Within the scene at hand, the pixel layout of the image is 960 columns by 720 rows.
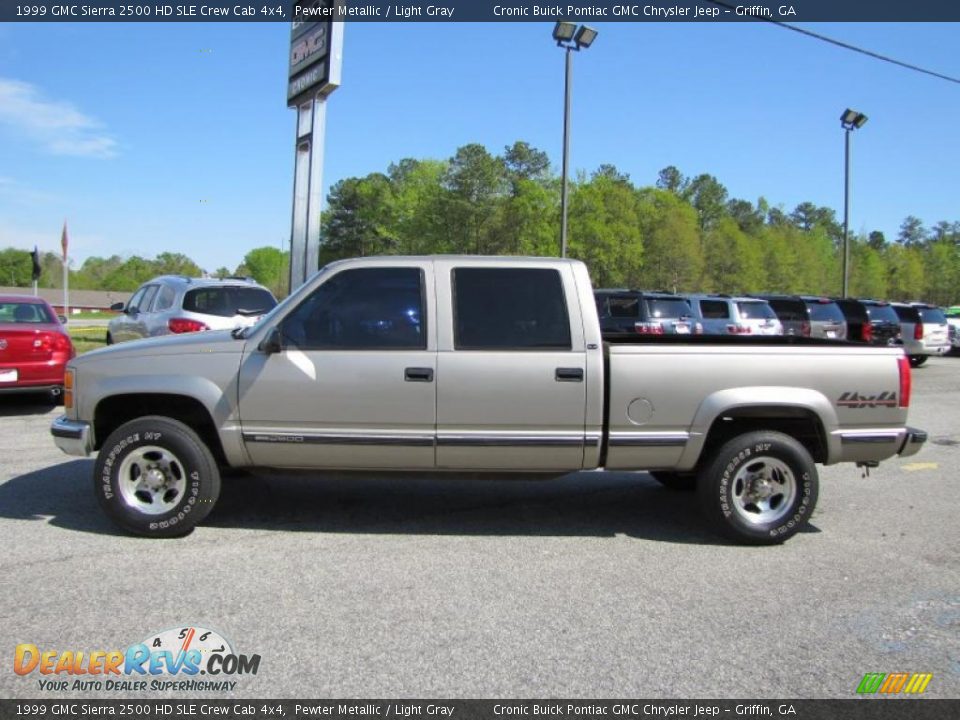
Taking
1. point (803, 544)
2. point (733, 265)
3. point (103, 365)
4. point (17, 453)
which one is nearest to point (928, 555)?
point (803, 544)

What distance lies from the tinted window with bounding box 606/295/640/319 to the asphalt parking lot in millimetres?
10283

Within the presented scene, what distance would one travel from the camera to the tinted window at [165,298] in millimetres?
11969

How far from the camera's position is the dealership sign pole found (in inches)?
554

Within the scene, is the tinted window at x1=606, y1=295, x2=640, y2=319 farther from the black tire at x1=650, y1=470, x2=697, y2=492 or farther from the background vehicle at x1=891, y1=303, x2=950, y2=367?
the black tire at x1=650, y1=470, x2=697, y2=492

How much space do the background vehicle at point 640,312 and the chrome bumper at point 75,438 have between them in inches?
489

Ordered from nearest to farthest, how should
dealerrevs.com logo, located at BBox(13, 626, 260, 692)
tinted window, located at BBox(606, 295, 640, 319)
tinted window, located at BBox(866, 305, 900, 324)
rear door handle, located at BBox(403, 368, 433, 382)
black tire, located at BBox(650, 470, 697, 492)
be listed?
dealerrevs.com logo, located at BBox(13, 626, 260, 692) → rear door handle, located at BBox(403, 368, 433, 382) → black tire, located at BBox(650, 470, 697, 492) → tinted window, located at BBox(606, 295, 640, 319) → tinted window, located at BBox(866, 305, 900, 324)

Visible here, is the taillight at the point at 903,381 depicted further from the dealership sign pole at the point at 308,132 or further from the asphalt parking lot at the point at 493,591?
the dealership sign pole at the point at 308,132

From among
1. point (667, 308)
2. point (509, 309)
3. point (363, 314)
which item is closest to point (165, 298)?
point (363, 314)

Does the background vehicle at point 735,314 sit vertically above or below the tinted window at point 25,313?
above

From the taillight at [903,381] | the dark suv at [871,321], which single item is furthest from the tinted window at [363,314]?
the dark suv at [871,321]

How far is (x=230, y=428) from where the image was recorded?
201 inches

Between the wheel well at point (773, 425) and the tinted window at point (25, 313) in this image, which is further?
the tinted window at point (25, 313)

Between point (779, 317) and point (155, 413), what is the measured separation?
57.6 feet

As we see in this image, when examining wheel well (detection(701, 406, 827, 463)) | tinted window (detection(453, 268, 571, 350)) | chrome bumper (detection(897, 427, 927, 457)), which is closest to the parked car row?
wheel well (detection(701, 406, 827, 463))
